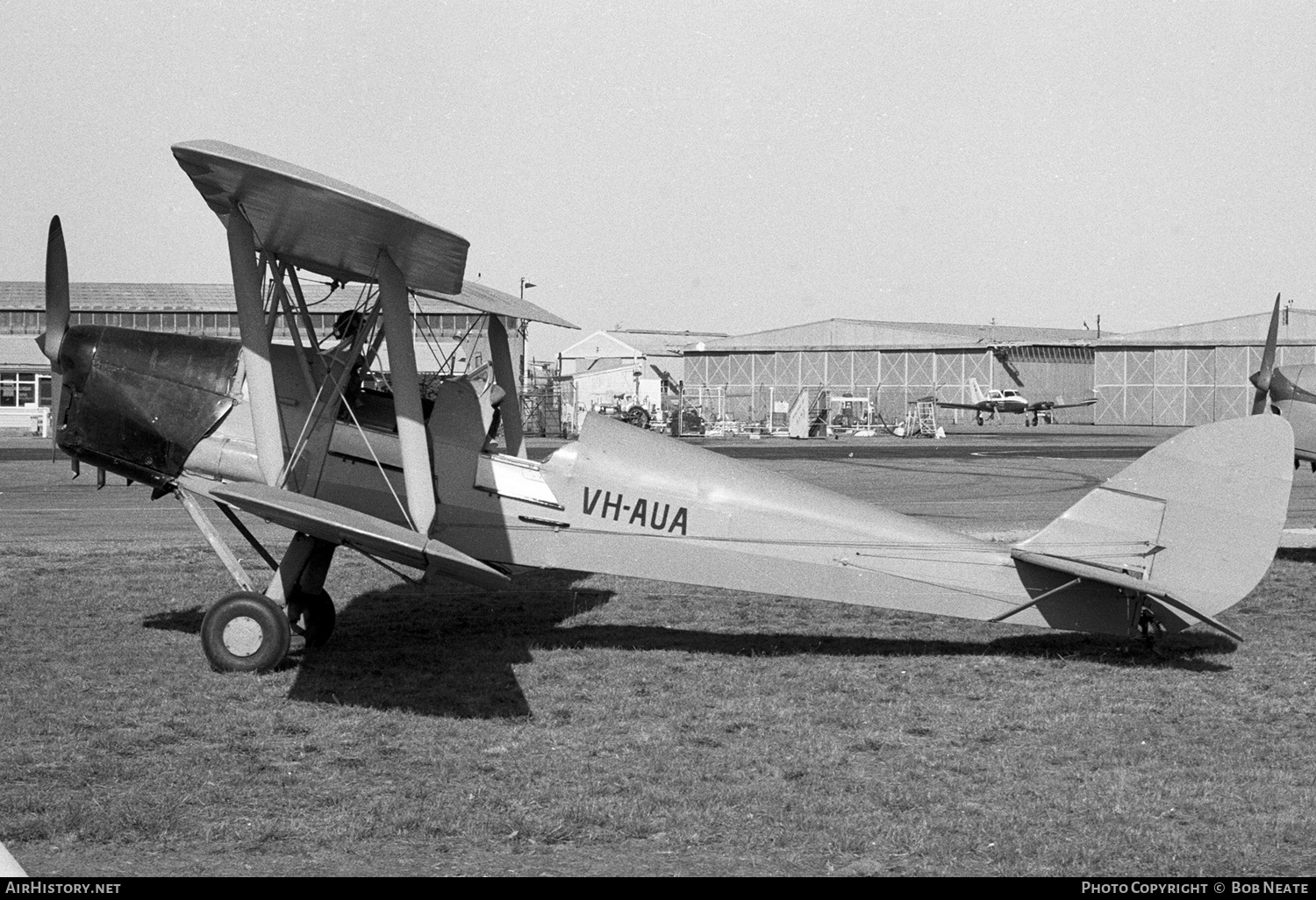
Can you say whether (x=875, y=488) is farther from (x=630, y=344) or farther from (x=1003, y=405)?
(x=630, y=344)

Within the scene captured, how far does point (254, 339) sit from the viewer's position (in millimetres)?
7711

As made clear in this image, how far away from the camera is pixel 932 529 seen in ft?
28.0

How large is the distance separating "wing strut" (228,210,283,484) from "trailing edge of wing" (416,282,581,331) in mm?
1833

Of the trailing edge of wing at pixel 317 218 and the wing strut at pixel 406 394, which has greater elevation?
the trailing edge of wing at pixel 317 218

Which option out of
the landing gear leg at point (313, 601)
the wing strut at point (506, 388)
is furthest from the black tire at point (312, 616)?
the wing strut at point (506, 388)

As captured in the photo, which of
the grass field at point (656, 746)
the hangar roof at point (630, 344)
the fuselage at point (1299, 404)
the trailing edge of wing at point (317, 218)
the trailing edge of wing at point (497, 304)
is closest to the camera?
the grass field at point (656, 746)

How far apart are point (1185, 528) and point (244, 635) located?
5.77 m

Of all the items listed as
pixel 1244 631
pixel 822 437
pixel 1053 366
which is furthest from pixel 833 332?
pixel 1244 631

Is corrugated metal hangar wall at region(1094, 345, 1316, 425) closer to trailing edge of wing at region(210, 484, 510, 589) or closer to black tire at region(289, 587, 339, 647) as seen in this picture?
black tire at region(289, 587, 339, 647)

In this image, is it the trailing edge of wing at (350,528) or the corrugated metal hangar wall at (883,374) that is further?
the corrugated metal hangar wall at (883,374)

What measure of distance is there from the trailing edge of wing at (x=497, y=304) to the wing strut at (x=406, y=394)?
1.63m

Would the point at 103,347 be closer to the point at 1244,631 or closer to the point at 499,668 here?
the point at 499,668

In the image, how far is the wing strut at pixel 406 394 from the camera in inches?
302

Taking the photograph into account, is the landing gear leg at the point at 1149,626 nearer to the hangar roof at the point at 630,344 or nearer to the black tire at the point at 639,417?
the black tire at the point at 639,417
